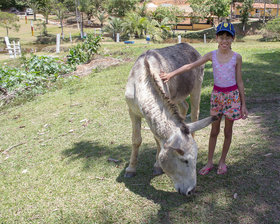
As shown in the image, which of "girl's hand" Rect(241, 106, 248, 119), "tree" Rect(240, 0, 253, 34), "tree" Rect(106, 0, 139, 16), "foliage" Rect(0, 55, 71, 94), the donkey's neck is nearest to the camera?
the donkey's neck

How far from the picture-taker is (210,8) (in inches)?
1485

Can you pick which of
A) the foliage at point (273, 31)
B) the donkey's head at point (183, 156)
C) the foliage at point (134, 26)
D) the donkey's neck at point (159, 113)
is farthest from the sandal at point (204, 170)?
the foliage at point (134, 26)

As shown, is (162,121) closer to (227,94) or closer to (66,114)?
(227,94)

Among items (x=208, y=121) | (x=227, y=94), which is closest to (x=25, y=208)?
(x=208, y=121)

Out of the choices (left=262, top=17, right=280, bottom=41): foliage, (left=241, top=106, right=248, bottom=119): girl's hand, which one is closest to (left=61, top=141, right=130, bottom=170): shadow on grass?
(left=241, top=106, right=248, bottom=119): girl's hand

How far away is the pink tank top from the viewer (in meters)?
3.49

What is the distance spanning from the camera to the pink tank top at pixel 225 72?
349 centimetres

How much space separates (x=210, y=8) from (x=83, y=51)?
96.3 ft

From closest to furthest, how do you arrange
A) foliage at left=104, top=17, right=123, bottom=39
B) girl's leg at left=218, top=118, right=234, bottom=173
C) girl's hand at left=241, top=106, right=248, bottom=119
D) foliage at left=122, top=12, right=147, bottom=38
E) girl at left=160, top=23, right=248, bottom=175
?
girl at left=160, top=23, right=248, bottom=175 → girl's hand at left=241, top=106, right=248, bottom=119 → girl's leg at left=218, top=118, right=234, bottom=173 → foliage at left=122, top=12, right=147, bottom=38 → foliage at left=104, top=17, right=123, bottom=39

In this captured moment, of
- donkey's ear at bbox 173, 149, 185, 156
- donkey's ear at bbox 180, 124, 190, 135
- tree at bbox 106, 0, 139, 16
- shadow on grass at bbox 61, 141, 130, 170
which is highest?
tree at bbox 106, 0, 139, 16

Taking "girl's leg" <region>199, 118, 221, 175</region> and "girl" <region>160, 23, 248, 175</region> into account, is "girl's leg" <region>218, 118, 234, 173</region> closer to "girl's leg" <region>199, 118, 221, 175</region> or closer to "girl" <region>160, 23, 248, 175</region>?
"girl" <region>160, 23, 248, 175</region>

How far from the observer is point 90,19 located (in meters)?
48.3

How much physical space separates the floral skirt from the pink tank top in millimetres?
129

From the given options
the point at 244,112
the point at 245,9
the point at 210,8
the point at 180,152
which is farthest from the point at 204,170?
the point at 245,9
